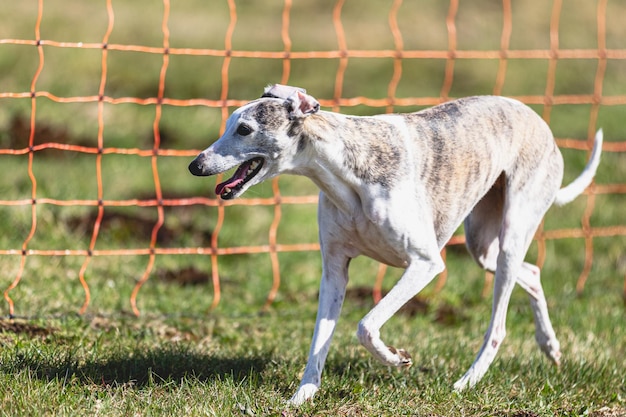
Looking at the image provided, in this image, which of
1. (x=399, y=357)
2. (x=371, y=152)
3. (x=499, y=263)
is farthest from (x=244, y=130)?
(x=499, y=263)

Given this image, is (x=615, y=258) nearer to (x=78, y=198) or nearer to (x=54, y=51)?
(x=78, y=198)

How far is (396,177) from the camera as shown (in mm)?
4684

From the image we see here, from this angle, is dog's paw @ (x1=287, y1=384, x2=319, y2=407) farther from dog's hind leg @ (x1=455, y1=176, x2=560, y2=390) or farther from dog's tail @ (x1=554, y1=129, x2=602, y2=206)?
dog's tail @ (x1=554, y1=129, x2=602, y2=206)

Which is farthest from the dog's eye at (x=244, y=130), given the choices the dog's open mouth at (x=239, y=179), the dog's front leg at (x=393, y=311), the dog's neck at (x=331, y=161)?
the dog's front leg at (x=393, y=311)

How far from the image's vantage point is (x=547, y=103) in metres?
7.57

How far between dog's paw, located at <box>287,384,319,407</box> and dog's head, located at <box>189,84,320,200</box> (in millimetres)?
988

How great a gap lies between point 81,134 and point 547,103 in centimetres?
451

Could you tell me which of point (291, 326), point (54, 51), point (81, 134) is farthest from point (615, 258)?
point (54, 51)

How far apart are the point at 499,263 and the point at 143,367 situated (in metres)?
1.90

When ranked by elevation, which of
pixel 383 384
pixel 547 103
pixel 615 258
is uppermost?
pixel 547 103

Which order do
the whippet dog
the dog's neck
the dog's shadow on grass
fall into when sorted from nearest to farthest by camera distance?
the whippet dog → the dog's neck → the dog's shadow on grass

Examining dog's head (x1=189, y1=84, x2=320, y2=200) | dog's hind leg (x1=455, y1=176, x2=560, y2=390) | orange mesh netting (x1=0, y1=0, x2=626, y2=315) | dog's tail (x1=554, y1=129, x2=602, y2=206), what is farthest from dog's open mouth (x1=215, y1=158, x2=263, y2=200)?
dog's tail (x1=554, y1=129, x2=602, y2=206)

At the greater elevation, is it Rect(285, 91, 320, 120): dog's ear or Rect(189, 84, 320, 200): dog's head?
Rect(285, 91, 320, 120): dog's ear

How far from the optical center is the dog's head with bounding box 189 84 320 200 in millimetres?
4355
